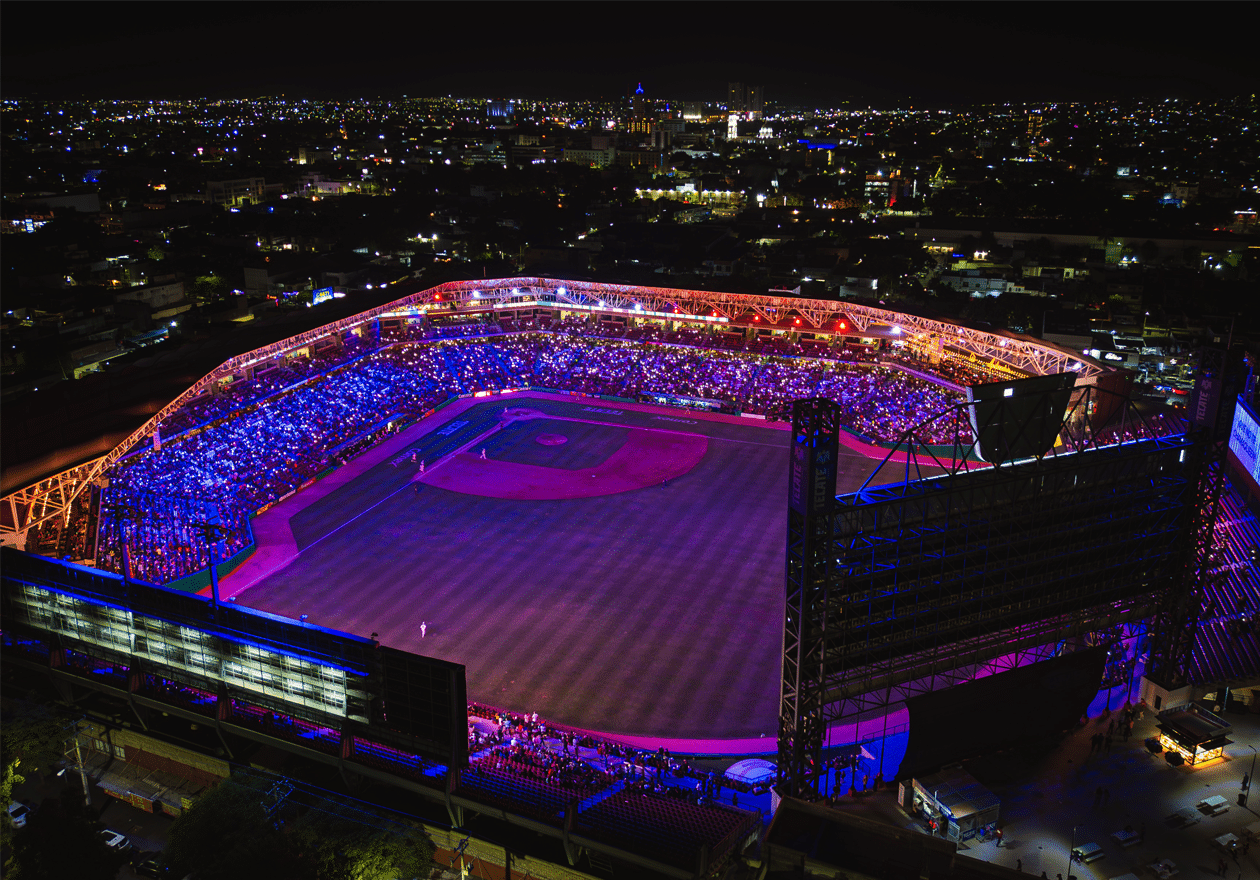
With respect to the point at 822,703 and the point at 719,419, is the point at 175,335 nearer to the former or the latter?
the point at 719,419

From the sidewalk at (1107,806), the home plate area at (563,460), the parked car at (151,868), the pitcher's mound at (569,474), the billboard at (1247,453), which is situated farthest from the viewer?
the home plate area at (563,460)

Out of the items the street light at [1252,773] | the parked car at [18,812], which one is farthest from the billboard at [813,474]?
the parked car at [18,812]

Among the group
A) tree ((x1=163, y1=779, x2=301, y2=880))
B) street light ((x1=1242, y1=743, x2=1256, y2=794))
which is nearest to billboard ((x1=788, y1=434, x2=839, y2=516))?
street light ((x1=1242, y1=743, x2=1256, y2=794))

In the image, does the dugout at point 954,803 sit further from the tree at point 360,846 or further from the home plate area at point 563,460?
the home plate area at point 563,460

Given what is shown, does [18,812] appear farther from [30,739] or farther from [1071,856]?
[1071,856]

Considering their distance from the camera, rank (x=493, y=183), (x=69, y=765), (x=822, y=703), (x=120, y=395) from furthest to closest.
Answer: (x=493, y=183)
(x=120, y=395)
(x=69, y=765)
(x=822, y=703)

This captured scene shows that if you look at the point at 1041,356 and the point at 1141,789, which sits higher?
the point at 1041,356

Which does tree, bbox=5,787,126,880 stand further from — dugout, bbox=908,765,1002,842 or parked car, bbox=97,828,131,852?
dugout, bbox=908,765,1002,842

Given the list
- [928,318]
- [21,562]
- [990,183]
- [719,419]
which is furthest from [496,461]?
[990,183]
